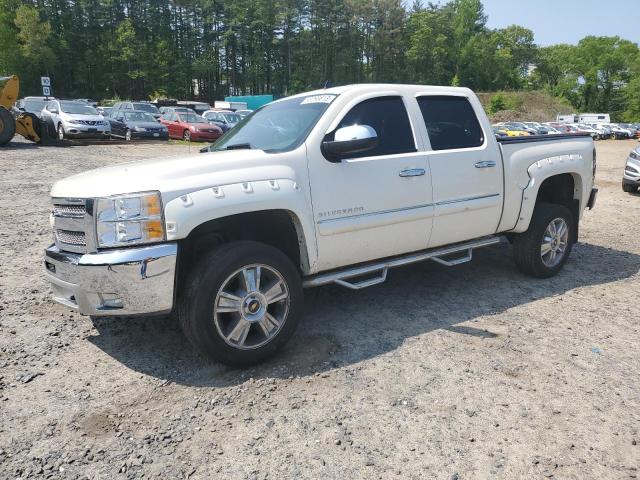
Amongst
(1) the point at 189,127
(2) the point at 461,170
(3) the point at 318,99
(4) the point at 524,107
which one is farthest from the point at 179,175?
(4) the point at 524,107

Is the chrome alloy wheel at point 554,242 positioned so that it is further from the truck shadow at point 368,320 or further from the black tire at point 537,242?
the truck shadow at point 368,320

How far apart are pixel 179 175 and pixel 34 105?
25756 mm

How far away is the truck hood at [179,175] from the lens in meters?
3.18

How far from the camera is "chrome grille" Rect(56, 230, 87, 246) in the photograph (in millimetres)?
3320

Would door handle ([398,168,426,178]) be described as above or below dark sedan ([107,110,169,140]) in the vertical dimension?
below

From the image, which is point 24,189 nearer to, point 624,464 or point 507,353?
point 507,353

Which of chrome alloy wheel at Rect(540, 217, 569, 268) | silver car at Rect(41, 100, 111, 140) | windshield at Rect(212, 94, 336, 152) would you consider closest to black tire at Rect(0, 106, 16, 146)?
silver car at Rect(41, 100, 111, 140)

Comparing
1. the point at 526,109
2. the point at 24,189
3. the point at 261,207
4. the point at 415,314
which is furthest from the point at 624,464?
the point at 526,109

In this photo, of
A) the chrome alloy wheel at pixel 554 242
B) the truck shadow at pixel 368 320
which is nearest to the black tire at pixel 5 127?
the truck shadow at pixel 368 320

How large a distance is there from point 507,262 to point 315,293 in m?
2.58

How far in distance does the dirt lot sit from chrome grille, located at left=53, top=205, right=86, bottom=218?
1.04 meters

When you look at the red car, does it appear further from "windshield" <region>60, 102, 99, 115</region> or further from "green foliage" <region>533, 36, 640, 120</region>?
"green foliage" <region>533, 36, 640, 120</region>

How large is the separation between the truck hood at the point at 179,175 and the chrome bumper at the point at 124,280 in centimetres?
37

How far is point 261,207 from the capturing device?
3.41m
